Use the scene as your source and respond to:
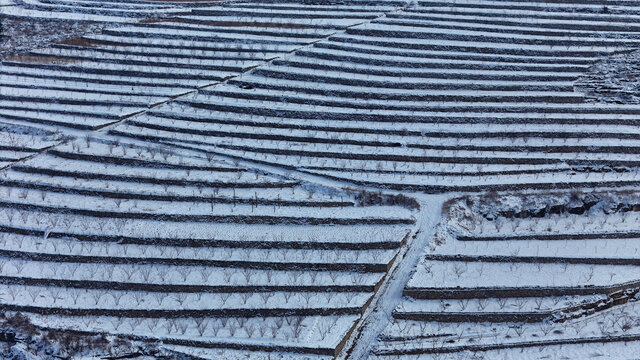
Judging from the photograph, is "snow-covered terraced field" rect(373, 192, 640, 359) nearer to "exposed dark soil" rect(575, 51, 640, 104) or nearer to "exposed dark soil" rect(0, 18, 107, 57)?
"exposed dark soil" rect(575, 51, 640, 104)

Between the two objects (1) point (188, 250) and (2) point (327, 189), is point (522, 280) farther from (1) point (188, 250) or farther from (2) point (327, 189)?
(1) point (188, 250)

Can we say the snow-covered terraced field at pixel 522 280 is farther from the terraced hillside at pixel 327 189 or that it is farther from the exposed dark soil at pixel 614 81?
the exposed dark soil at pixel 614 81

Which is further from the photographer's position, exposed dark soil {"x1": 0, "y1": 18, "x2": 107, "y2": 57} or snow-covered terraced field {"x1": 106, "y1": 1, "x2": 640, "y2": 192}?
exposed dark soil {"x1": 0, "y1": 18, "x2": 107, "y2": 57}

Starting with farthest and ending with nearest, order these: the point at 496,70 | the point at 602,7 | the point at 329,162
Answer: the point at 602,7 < the point at 496,70 < the point at 329,162

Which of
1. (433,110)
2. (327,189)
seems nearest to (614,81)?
(433,110)

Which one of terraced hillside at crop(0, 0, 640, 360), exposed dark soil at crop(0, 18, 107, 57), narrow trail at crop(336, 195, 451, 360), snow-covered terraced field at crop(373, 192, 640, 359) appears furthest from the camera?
exposed dark soil at crop(0, 18, 107, 57)

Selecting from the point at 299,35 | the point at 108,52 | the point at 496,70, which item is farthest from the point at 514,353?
the point at 108,52

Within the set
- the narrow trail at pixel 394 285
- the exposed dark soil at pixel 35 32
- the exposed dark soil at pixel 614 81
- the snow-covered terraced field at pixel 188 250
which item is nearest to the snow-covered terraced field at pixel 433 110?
the exposed dark soil at pixel 614 81

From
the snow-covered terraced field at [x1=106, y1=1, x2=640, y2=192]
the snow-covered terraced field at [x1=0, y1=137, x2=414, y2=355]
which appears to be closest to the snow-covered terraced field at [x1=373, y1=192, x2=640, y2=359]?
the snow-covered terraced field at [x1=106, y1=1, x2=640, y2=192]

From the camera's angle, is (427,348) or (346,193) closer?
(427,348)

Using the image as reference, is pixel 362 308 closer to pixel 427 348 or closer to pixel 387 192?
pixel 427 348
